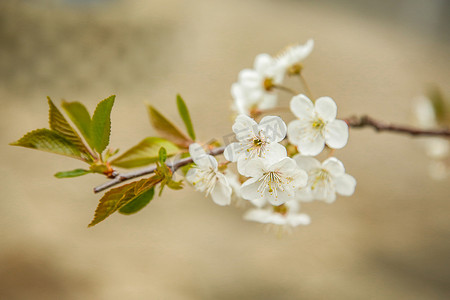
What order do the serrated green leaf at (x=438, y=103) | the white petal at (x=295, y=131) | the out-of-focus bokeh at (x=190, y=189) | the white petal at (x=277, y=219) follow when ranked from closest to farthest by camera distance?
1. the white petal at (x=295, y=131)
2. the white petal at (x=277, y=219)
3. the serrated green leaf at (x=438, y=103)
4. the out-of-focus bokeh at (x=190, y=189)

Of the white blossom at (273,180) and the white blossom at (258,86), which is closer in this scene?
the white blossom at (273,180)

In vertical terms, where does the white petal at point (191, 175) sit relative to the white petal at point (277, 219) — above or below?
below

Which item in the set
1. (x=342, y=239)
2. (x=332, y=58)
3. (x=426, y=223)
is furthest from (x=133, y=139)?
(x=426, y=223)

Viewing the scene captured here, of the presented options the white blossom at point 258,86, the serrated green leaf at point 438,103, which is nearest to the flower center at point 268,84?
the white blossom at point 258,86

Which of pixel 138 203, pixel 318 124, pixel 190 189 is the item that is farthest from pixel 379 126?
pixel 190 189

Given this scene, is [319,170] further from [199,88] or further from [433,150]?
[199,88]

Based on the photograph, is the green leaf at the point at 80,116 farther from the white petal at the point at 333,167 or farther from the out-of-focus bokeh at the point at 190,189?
the out-of-focus bokeh at the point at 190,189
